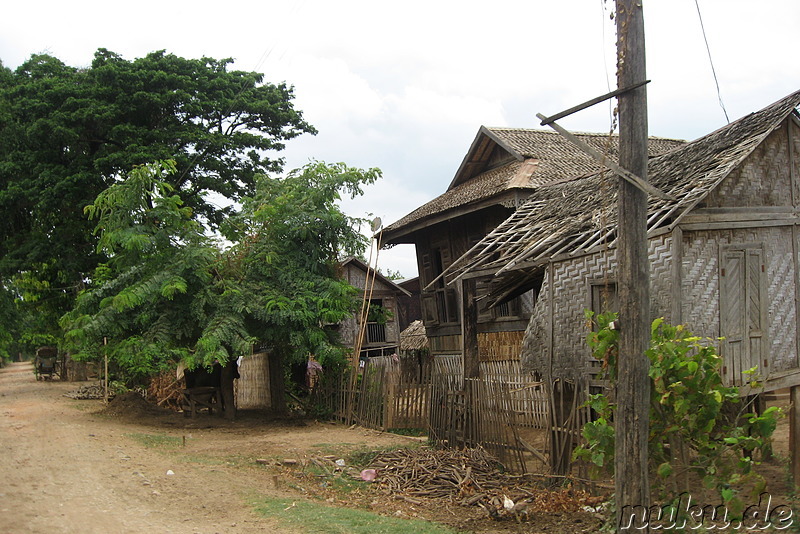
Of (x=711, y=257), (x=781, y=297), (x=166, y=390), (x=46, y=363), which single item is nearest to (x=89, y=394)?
(x=166, y=390)

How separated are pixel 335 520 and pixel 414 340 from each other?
18.1 meters

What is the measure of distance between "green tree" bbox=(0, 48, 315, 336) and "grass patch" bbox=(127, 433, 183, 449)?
913cm

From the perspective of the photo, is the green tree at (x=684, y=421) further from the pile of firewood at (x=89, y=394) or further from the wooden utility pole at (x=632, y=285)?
the pile of firewood at (x=89, y=394)

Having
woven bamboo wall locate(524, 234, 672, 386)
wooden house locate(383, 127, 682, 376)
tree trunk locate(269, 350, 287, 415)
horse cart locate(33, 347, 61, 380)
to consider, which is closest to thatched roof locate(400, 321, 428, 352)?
wooden house locate(383, 127, 682, 376)

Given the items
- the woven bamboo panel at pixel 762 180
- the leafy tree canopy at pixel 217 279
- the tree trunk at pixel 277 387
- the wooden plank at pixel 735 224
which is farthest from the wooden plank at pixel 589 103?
the tree trunk at pixel 277 387

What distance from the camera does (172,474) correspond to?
364 inches

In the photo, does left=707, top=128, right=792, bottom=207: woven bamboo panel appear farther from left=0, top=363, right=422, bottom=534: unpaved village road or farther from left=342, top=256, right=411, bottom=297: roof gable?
left=342, top=256, right=411, bottom=297: roof gable

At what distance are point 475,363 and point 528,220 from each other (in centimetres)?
252

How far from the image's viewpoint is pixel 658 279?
761 cm

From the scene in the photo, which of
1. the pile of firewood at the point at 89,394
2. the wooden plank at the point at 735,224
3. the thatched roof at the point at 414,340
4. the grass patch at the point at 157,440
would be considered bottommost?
the pile of firewood at the point at 89,394

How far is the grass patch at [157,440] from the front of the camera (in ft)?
39.0

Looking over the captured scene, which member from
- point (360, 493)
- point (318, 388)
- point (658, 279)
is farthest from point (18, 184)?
point (658, 279)

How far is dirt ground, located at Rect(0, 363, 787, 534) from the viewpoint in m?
7.02

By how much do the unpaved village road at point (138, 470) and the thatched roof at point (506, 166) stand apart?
20.3 feet
